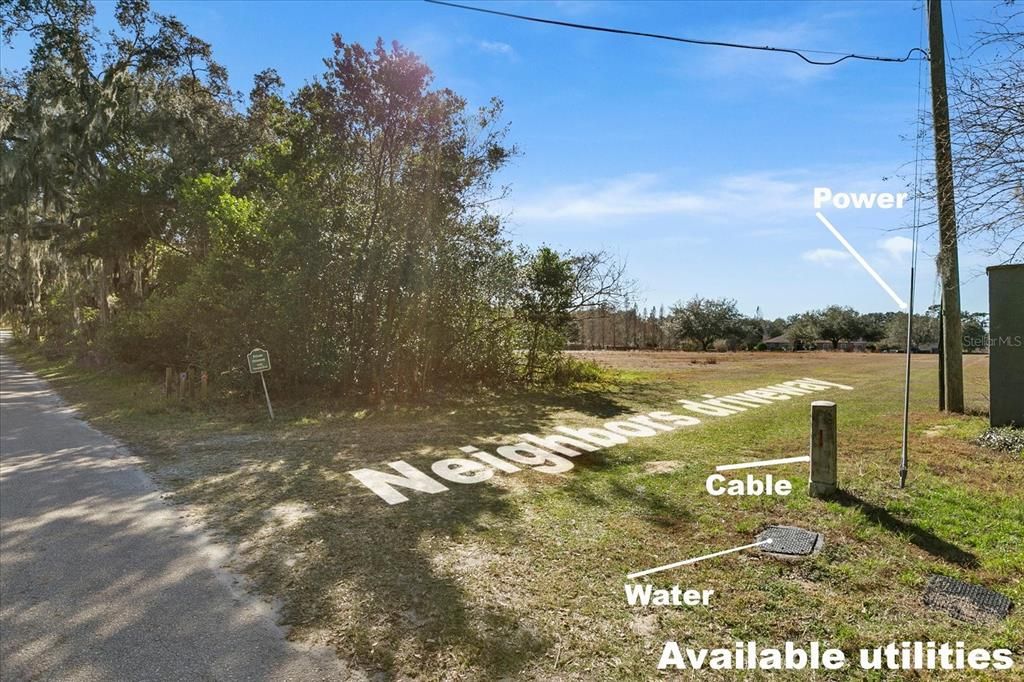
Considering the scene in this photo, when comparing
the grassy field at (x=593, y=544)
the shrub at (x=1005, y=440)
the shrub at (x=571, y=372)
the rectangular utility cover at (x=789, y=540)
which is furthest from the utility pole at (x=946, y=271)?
the shrub at (x=571, y=372)

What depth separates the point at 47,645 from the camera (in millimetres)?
2895

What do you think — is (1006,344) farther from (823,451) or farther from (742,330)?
(742,330)

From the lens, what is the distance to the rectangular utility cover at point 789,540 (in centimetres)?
389

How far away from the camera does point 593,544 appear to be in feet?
13.5

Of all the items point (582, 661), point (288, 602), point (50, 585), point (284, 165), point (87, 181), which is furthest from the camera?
point (87, 181)

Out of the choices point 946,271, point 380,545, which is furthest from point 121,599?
point 946,271

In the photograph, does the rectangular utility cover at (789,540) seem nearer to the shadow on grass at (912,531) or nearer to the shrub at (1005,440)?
the shadow on grass at (912,531)

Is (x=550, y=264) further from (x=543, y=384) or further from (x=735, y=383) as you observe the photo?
(x=735, y=383)

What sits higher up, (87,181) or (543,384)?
(87,181)

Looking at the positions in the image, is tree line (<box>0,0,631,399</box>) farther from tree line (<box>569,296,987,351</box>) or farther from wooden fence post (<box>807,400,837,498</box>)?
tree line (<box>569,296,987,351</box>)

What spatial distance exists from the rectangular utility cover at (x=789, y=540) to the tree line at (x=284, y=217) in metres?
9.01

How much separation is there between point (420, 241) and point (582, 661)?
1033 centimetres

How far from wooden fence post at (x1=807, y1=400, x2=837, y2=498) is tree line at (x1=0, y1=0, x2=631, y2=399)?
860 centimetres

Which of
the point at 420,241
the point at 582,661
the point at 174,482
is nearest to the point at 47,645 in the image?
the point at 582,661
